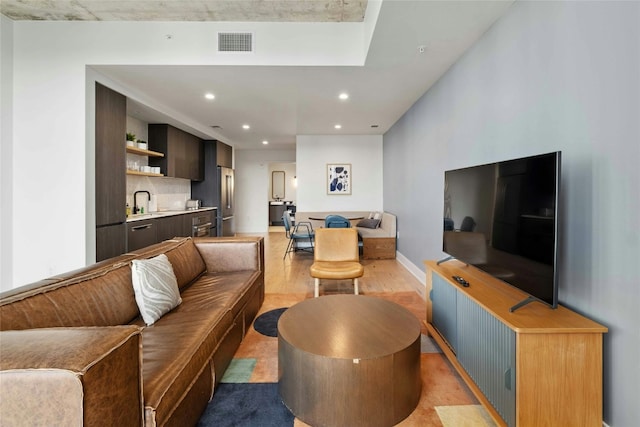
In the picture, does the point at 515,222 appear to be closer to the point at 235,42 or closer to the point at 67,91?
the point at 235,42

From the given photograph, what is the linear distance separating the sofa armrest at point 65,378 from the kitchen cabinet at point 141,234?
343 cm

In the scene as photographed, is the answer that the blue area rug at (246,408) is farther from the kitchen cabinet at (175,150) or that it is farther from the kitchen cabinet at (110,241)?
the kitchen cabinet at (175,150)

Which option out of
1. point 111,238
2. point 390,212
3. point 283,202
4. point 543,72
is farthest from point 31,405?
point 283,202

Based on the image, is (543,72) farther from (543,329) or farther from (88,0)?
(88,0)

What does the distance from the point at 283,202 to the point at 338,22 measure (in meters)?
8.85

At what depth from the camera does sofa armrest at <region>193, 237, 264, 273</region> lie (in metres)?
2.96

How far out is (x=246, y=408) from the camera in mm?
1652

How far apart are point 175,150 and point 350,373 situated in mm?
5510

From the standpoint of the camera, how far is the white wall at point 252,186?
367 inches

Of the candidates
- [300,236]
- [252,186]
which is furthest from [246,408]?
[252,186]

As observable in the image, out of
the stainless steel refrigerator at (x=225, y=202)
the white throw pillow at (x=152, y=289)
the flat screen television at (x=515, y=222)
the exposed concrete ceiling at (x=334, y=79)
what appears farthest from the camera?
the stainless steel refrigerator at (x=225, y=202)

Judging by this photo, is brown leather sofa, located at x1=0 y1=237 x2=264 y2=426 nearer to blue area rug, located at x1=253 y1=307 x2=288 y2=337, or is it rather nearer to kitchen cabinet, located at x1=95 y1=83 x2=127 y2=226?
blue area rug, located at x1=253 y1=307 x2=288 y2=337

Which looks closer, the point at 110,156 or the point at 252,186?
the point at 110,156

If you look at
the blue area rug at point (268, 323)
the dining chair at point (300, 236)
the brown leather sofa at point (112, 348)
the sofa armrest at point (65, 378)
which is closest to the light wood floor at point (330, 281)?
the dining chair at point (300, 236)
